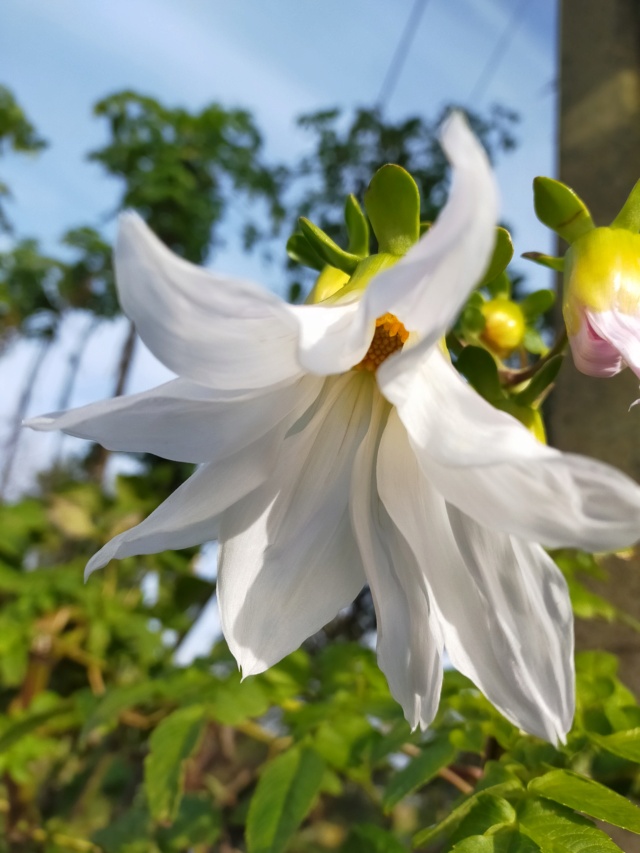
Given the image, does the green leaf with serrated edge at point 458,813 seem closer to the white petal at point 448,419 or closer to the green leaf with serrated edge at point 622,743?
the green leaf with serrated edge at point 622,743

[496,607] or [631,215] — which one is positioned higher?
[631,215]

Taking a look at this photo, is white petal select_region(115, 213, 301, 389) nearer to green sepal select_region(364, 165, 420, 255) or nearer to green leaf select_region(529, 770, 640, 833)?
green sepal select_region(364, 165, 420, 255)

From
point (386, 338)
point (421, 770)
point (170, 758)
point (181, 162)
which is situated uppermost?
point (386, 338)

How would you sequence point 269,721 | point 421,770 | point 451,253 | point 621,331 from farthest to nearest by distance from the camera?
1. point 269,721
2. point 421,770
3. point 621,331
4. point 451,253

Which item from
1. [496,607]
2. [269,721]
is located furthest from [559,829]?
[269,721]

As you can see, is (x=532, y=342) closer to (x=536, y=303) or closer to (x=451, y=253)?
(x=536, y=303)

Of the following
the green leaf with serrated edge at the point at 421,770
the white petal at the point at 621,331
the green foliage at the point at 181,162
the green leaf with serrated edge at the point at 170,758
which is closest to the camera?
the white petal at the point at 621,331

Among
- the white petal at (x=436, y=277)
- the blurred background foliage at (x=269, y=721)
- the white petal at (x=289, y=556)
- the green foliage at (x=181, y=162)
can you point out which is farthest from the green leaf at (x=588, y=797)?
the green foliage at (x=181, y=162)
